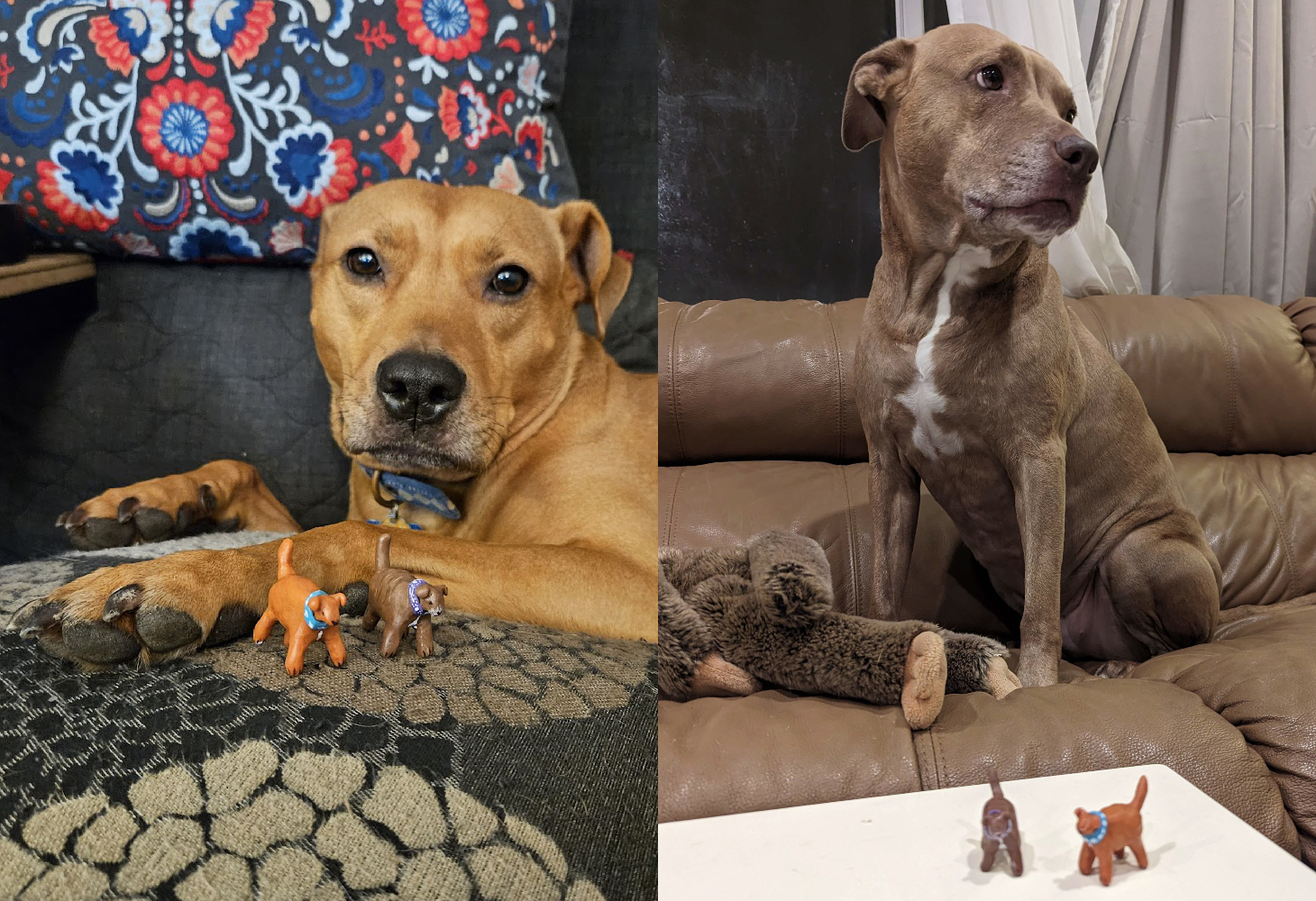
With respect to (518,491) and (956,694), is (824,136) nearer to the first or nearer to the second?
(518,491)

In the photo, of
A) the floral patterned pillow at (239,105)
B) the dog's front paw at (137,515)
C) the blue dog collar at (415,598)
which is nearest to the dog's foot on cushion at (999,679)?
the blue dog collar at (415,598)

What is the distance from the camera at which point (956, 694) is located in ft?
3.30

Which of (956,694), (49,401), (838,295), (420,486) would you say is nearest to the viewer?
(956,694)

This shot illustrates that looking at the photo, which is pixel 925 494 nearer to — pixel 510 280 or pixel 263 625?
pixel 510 280

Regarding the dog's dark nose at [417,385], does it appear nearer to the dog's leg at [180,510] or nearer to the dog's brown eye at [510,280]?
the dog's brown eye at [510,280]

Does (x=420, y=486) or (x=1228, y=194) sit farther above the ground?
(x=1228, y=194)

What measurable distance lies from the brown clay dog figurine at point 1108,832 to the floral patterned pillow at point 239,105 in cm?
118

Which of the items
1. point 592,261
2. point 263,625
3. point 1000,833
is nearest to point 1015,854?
point 1000,833

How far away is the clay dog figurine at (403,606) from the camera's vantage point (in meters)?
0.72

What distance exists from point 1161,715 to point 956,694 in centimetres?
22

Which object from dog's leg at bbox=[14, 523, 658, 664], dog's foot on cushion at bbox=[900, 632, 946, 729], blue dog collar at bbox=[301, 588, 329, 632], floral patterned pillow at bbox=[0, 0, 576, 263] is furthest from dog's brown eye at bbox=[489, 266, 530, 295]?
dog's foot on cushion at bbox=[900, 632, 946, 729]

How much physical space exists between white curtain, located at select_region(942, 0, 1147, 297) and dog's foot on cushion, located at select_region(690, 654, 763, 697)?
1150mm

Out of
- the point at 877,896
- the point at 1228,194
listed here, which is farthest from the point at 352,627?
the point at 1228,194

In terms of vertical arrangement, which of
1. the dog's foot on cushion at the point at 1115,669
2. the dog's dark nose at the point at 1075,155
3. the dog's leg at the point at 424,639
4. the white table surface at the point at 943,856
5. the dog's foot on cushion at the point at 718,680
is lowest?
the dog's foot on cushion at the point at 1115,669
